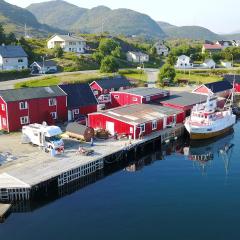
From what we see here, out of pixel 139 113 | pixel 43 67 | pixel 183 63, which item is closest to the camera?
pixel 139 113

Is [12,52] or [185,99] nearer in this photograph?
[185,99]

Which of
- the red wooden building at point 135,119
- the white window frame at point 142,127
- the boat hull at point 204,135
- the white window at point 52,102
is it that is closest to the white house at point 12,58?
the white window at point 52,102

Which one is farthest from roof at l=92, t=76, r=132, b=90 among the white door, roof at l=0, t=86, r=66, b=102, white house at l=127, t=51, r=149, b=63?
white house at l=127, t=51, r=149, b=63

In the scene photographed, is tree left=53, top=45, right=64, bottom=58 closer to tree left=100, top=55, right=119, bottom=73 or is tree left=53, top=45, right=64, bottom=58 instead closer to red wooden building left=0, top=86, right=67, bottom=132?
tree left=100, top=55, right=119, bottom=73

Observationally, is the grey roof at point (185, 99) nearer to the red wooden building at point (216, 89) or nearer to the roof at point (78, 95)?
the red wooden building at point (216, 89)

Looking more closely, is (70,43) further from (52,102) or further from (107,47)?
(52,102)

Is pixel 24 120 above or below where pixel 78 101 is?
below

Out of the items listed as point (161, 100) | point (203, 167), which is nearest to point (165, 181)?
point (203, 167)

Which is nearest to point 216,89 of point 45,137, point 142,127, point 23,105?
point 142,127
